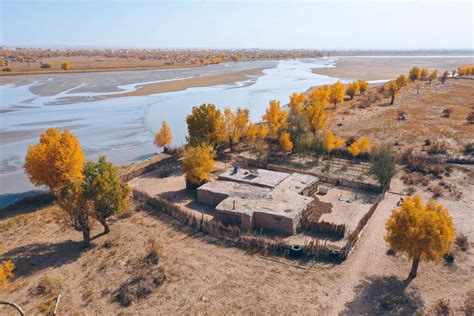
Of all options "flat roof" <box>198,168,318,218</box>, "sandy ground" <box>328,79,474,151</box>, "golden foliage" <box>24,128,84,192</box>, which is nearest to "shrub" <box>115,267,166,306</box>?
"flat roof" <box>198,168,318,218</box>

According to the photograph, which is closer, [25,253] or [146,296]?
[146,296]

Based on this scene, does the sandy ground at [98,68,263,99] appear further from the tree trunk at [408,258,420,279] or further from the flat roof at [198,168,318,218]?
the tree trunk at [408,258,420,279]

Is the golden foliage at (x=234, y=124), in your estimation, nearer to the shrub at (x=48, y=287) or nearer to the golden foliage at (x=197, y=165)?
the golden foliage at (x=197, y=165)

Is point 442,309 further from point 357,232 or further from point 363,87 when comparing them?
point 363,87

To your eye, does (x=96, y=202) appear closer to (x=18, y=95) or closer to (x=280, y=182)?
(x=280, y=182)

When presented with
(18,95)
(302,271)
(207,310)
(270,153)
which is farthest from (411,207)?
(18,95)

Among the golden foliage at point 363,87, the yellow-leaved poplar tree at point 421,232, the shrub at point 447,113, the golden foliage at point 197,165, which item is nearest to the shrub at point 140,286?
the golden foliage at point 197,165
